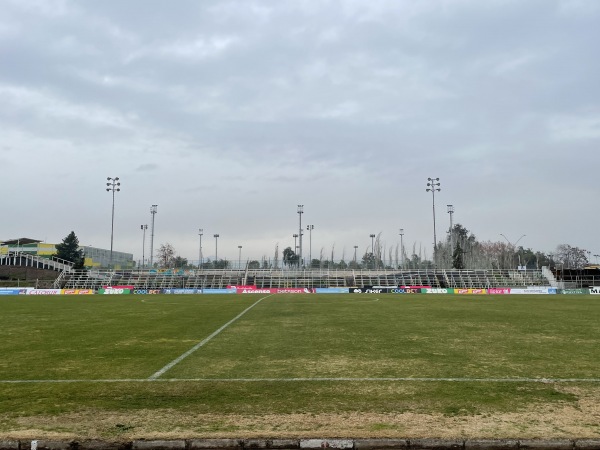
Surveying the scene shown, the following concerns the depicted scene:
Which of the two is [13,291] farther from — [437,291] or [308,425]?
[308,425]

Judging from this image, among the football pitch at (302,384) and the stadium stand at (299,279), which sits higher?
the stadium stand at (299,279)

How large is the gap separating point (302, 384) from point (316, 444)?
9.47ft

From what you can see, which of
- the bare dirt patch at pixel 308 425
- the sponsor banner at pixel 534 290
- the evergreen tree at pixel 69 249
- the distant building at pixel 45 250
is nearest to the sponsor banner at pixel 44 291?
the distant building at pixel 45 250

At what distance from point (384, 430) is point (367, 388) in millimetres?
2120

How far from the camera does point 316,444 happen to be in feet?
16.1

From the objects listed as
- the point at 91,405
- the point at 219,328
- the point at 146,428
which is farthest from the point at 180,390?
the point at 219,328

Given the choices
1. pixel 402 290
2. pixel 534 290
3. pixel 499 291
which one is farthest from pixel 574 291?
pixel 402 290

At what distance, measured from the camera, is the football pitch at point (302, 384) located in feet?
18.2

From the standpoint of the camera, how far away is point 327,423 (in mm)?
5605

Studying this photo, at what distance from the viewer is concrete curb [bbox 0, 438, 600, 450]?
488 cm

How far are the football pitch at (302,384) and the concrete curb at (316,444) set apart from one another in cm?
24

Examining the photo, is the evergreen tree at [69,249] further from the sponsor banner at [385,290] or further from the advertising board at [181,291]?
the sponsor banner at [385,290]

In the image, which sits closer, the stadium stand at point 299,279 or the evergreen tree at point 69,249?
the stadium stand at point 299,279

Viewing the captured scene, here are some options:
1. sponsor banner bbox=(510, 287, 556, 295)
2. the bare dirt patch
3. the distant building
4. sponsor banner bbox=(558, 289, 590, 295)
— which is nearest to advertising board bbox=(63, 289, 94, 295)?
the distant building
